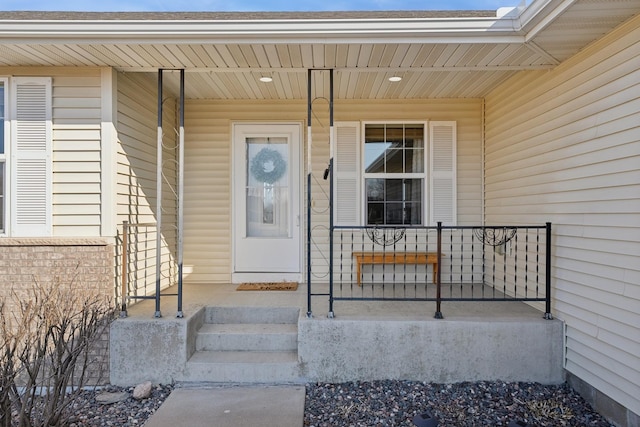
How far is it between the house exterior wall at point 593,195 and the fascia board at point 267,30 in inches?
28.4

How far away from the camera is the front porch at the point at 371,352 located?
11.1 feet

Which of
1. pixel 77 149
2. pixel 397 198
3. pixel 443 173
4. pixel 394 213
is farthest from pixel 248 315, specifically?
pixel 443 173

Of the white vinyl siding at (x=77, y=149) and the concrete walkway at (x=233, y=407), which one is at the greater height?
the white vinyl siding at (x=77, y=149)

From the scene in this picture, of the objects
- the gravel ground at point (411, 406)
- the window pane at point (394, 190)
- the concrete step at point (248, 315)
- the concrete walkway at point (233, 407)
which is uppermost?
the window pane at point (394, 190)

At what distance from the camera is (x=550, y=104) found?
366cm

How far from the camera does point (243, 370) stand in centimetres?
336

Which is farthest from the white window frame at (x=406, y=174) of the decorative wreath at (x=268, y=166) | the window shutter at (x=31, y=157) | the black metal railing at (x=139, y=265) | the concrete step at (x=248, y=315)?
the window shutter at (x=31, y=157)

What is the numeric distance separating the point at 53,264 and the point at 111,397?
4.16 feet

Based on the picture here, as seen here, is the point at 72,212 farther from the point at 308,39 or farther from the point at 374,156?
the point at 374,156

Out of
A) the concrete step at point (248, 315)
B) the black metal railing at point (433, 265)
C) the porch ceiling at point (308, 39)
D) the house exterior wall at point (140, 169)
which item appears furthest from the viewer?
Answer: the black metal railing at point (433, 265)

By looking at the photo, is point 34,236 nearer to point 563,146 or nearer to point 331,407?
point 331,407

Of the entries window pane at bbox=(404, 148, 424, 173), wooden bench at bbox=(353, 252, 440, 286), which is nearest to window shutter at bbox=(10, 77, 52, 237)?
wooden bench at bbox=(353, 252, 440, 286)

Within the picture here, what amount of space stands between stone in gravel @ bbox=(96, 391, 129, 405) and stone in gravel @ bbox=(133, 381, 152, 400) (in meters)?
0.09

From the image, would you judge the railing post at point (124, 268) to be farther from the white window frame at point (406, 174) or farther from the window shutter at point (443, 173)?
the window shutter at point (443, 173)
